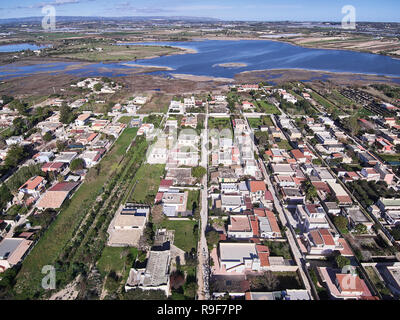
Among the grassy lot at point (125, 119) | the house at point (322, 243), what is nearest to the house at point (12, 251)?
the house at point (322, 243)

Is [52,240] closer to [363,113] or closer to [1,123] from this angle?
[1,123]

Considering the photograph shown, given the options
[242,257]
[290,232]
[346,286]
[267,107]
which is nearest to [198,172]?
[290,232]

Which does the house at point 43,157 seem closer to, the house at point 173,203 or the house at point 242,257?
the house at point 173,203

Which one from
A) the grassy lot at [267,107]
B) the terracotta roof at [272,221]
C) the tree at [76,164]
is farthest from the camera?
the grassy lot at [267,107]

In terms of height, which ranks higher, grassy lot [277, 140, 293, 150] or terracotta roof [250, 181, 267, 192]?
grassy lot [277, 140, 293, 150]

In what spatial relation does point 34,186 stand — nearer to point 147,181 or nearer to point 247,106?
point 147,181

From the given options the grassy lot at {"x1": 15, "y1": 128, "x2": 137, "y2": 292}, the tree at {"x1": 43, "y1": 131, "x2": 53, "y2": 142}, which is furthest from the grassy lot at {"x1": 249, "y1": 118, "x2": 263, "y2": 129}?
the tree at {"x1": 43, "y1": 131, "x2": 53, "y2": 142}

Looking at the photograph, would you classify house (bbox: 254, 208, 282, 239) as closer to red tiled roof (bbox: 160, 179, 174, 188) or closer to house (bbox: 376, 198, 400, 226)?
red tiled roof (bbox: 160, 179, 174, 188)
